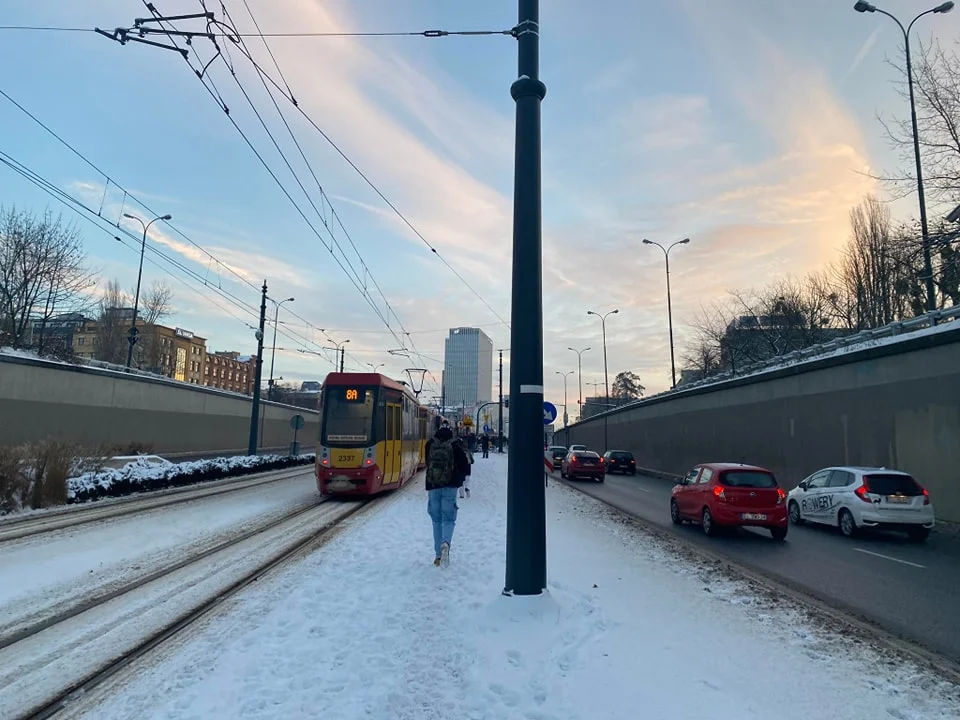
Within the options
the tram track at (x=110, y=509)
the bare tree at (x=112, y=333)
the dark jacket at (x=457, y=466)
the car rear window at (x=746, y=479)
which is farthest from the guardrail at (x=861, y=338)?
the bare tree at (x=112, y=333)

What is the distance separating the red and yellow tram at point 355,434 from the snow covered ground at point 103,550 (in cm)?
168

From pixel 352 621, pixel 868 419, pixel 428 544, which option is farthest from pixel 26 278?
pixel 868 419

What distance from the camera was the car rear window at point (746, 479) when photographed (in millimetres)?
13845

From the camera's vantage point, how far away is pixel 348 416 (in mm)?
17344

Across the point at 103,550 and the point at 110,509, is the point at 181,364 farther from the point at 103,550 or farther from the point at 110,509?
the point at 103,550

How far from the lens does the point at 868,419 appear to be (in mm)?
20078

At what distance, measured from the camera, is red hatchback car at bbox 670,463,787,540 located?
13555 mm

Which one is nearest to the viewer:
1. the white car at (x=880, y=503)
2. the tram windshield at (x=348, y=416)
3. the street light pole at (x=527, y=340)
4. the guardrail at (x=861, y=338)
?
the street light pole at (x=527, y=340)

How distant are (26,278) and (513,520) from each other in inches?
1734

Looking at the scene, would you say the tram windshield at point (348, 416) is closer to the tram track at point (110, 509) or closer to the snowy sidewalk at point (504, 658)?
the tram track at point (110, 509)

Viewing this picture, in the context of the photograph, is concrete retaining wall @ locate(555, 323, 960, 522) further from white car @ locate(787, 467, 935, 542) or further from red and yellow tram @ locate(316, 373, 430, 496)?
red and yellow tram @ locate(316, 373, 430, 496)

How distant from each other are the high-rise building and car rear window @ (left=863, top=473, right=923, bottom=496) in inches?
1481

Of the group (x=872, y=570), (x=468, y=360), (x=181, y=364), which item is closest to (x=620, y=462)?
(x=468, y=360)

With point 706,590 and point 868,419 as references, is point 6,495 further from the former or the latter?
point 868,419
